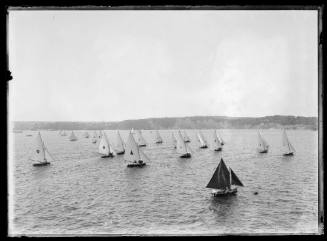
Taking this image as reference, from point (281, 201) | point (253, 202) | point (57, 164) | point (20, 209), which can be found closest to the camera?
point (20, 209)

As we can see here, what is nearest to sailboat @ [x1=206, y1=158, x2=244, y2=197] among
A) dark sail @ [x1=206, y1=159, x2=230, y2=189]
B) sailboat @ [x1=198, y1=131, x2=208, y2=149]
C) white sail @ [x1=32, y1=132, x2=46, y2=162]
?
dark sail @ [x1=206, y1=159, x2=230, y2=189]

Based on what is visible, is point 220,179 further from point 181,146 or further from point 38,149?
point 38,149

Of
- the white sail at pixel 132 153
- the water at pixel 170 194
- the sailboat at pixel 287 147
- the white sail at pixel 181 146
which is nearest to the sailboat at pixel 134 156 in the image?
the white sail at pixel 132 153

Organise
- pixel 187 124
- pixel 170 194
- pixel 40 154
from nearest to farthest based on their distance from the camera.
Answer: pixel 187 124
pixel 170 194
pixel 40 154

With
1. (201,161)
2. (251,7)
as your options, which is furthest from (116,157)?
(251,7)

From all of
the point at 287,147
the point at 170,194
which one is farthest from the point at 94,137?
the point at 287,147

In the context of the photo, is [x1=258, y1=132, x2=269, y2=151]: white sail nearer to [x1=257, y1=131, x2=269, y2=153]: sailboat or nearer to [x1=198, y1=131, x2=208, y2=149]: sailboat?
[x1=257, y1=131, x2=269, y2=153]: sailboat
